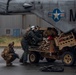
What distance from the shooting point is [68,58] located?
15336 mm

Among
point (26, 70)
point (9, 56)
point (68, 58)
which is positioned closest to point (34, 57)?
point (9, 56)

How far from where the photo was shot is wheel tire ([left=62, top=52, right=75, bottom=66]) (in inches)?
595

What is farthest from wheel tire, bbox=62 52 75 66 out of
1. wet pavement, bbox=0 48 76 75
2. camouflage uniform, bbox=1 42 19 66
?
camouflage uniform, bbox=1 42 19 66

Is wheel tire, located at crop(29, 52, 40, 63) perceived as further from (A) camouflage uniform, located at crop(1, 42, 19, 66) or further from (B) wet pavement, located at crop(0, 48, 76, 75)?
(A) camouflage uniform, located at crop(1, 42, 19, 66)

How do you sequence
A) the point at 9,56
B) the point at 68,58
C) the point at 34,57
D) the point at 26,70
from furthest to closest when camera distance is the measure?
the point at 34,57 < the point at 9,56 < the point at 68,58 < the point at 26,70

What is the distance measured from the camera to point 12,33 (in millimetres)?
40438

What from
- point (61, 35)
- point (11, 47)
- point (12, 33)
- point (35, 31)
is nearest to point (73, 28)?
point (61, 35)

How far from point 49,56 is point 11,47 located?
1.59 meters

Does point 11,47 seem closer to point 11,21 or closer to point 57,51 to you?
point 57,51

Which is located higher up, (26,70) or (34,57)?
(34,57)

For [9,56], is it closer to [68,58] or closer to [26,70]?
[26,70]

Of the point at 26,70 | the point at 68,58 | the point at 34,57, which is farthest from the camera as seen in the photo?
the point at 34,57

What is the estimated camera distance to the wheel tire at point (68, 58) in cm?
1512

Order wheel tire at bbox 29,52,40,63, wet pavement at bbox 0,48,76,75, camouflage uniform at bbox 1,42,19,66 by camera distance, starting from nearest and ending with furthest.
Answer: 1. wet pavement at bbox 0,48,76,75
2. camouflage uniform at bbox 1,42,19,66
3. wheel tire at bbox 29,52,40,63
